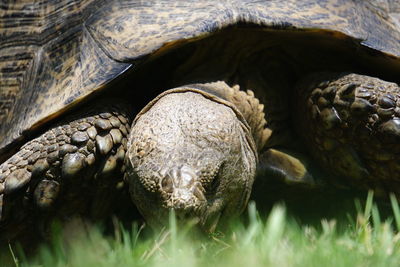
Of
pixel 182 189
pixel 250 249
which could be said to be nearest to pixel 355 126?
pixel 182 189

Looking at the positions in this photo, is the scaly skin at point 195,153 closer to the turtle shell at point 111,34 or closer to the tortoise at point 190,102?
the tortoise at point 190,102

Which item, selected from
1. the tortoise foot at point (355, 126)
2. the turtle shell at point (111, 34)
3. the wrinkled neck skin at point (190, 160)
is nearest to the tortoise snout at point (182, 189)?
the wrinkled neck skin at point (190, 160)

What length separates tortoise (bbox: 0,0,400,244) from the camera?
94.2 inches

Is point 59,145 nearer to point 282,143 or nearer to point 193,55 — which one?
point 193,55

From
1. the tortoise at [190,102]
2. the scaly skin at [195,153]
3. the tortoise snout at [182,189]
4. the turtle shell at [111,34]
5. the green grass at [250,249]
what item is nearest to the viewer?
the green grass at [250,249]

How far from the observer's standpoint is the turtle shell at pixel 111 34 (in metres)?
2.60

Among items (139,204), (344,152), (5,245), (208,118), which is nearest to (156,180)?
(139,204)

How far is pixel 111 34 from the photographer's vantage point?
2697 mm

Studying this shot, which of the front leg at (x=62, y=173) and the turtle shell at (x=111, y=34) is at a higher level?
the turtle shell at (x=111, y=34)

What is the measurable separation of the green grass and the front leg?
323 mm

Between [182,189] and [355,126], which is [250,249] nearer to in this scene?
[182,189]

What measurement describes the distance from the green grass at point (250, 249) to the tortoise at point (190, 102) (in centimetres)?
21

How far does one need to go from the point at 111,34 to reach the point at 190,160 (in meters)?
0.88

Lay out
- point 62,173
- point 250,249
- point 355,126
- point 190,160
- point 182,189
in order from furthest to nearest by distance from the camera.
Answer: point 355,126 → point 62,173 → point 190,160 → point 182,189 → point 250,249
